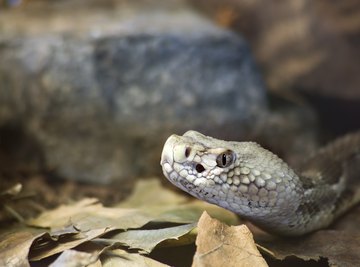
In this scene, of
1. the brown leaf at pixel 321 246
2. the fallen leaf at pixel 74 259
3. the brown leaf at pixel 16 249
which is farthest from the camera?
the brown leaf at pixel 321 246

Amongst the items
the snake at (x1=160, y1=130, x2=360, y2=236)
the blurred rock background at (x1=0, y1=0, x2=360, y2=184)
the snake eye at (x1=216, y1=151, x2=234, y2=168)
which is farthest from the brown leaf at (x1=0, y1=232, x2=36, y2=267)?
the blurred rock background at (x1=0, y1=0, x2=360, y2=184)

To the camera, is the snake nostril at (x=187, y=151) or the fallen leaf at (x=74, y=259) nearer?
the fallen leaf at (x=74, y=259)

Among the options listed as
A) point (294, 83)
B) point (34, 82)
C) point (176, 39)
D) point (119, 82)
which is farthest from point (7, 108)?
point (294, 83)

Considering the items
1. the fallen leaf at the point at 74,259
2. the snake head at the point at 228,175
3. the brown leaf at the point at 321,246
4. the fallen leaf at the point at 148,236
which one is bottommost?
the brown leaf at the point at 321,246

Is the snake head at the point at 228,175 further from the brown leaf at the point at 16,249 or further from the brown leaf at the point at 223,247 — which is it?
the brown leaf at the point at 16,249

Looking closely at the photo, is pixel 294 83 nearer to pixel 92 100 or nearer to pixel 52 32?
pixel 92 100

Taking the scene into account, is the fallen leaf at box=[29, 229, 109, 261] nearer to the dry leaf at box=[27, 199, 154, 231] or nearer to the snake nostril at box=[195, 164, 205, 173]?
the dry leaf at box=[27, 199, 154, 231]

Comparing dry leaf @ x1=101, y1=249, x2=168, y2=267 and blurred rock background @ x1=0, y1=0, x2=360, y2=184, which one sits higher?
blurred rock background @ x1=0, y1=0, x2=360, y2=184

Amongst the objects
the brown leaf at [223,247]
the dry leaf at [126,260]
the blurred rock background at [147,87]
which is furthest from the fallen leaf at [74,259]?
the blurred rock background at [147,87]
